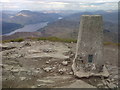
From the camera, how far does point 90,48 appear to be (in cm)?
894

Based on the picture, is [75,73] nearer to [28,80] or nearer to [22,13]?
[28,80]

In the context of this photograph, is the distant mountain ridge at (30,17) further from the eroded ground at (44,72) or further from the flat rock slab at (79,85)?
the flat rock slab at (79,85)

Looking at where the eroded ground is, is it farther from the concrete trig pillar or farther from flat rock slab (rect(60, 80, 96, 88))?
the concrete trig pillar

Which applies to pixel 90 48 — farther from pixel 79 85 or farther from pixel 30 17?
pixel 30 17

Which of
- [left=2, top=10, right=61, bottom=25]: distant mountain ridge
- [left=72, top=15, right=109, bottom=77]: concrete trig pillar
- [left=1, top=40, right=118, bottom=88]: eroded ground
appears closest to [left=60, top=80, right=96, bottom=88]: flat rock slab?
[left=1, top=40, right=118, bottom=88]: eroded ground

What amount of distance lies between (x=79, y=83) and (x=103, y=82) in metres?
1.30

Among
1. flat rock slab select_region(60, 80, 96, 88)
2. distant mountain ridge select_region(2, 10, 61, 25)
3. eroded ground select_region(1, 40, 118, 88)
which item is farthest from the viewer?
distant mountain ridge select_region(2, 10, 61, 25)

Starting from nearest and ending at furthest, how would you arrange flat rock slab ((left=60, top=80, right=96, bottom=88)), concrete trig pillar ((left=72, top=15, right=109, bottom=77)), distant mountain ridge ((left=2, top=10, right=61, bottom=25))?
flat rock slab ((left=60, top=80, right=96, bottom=88)) → concrete trig pillar ((left=72, top=15, right=109, bottom=77)) → distant mountain ridge ((left=2, top=10, right=61, bottom=25))

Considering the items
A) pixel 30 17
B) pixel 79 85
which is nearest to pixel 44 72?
pixel 79 85

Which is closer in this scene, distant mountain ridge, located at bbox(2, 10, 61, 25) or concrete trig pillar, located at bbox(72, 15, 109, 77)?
concrete trig pillar, located at bbox(72, 15, 109, 77)

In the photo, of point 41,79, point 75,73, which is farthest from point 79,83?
point 41,79

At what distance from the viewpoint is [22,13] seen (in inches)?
3179

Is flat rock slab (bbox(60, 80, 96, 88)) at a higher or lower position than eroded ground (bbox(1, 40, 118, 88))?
lower

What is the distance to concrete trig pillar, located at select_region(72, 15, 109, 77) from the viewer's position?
8.84 meters
